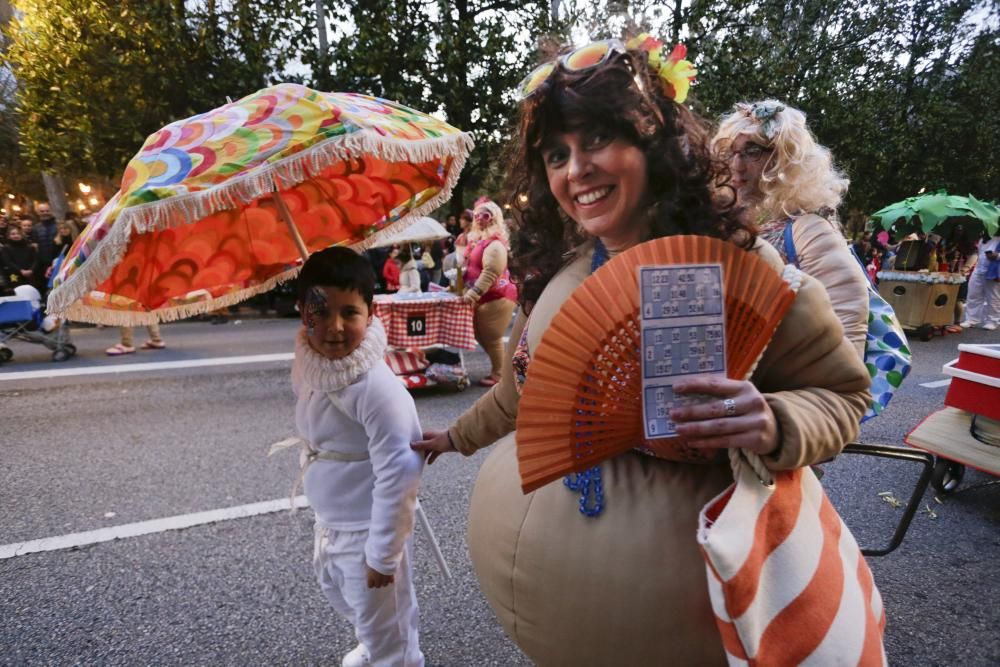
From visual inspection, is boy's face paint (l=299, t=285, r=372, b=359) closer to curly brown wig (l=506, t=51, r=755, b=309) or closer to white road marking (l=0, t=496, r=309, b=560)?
curly brown wig (l=506, t=51, r=755, b=309)

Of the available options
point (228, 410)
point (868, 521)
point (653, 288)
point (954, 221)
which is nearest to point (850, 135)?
point (954, 221)

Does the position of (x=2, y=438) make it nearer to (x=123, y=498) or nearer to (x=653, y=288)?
(x=123, y=498)

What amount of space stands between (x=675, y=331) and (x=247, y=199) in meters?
0.98

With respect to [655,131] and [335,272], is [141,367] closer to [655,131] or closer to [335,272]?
[335,272]

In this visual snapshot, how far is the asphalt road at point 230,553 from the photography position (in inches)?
86.2

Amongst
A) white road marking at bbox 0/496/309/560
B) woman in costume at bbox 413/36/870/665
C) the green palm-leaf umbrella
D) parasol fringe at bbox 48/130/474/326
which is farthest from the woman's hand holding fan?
the green palm-leaf umbrella

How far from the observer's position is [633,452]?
3.47 feet

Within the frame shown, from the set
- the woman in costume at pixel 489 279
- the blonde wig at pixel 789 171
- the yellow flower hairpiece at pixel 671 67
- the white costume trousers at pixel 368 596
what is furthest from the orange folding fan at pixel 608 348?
the woman in costume at pixel 489 279

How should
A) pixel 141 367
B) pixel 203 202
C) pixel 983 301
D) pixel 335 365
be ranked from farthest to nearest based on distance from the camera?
pixel 983 301, pixel 141 367, pixel 335 365, pixel 203 202

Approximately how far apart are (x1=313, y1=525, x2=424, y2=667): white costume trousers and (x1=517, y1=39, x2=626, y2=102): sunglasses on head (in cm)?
137

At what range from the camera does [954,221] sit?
318 inches

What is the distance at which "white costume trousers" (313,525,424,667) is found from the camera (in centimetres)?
171

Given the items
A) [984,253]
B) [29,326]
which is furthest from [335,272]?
[984,253]

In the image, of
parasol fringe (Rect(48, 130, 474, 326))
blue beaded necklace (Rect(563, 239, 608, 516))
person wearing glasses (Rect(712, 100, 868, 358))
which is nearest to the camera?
blue beaded necklace (Rect(563, 239, 608, 516))
